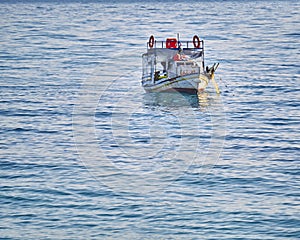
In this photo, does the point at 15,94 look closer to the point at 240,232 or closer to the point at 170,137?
the point at 170,137

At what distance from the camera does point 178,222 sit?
39656 mm

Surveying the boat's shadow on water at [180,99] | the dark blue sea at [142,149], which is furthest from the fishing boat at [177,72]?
the dark blue sea at [142,149]

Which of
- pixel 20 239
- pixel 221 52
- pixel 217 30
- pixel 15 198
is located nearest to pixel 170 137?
pixel 15 198

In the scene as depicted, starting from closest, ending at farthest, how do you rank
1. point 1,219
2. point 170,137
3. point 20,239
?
point 20,239
point 1,219
point 170,137

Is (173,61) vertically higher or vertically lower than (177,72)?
higher

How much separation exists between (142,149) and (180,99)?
1651 cm

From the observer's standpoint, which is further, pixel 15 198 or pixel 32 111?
pixel 32 111

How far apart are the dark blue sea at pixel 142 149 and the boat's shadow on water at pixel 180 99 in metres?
0.16

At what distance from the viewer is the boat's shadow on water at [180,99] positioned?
66812 mm

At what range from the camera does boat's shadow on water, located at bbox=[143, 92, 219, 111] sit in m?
66.8

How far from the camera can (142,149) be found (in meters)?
53.0

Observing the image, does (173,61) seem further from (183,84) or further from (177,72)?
(183,84)

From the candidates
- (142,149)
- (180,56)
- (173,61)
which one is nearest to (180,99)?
(173,61)

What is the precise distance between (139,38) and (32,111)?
183ft
